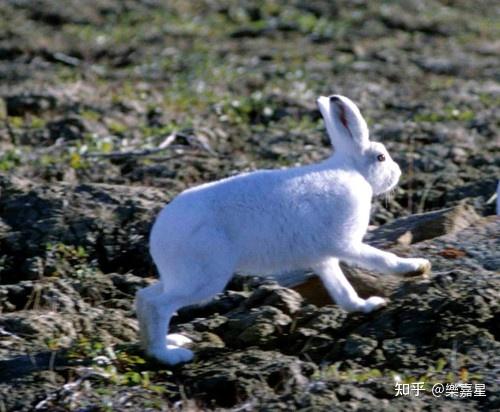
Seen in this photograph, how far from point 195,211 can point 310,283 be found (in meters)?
1.17

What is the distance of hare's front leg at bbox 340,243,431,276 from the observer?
5742mm

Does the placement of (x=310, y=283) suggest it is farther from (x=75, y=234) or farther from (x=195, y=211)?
(x=75, y=234)

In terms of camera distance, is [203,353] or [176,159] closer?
[203,353]

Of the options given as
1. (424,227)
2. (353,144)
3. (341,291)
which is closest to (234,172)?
(424,227)

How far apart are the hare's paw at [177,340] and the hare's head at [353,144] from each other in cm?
115

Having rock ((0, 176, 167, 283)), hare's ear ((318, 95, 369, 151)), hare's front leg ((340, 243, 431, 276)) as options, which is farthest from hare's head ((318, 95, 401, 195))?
rock ((0, 176, 167, 283))

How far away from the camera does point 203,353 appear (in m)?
5.53

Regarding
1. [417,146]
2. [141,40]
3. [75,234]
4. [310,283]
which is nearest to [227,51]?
[141,40]

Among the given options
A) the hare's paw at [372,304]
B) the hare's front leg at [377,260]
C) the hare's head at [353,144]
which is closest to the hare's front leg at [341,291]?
the hare's paw at [372,304]

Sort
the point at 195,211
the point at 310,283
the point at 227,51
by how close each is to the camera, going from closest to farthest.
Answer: the point at 195,211 → the point at 310,283 → the point at 227,51

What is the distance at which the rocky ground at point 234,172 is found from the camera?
17.2 feet

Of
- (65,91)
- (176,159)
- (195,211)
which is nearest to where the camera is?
(195,211)

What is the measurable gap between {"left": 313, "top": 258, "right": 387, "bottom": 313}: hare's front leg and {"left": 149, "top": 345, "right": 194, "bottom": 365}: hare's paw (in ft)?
2.68

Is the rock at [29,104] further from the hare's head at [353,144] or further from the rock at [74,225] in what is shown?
the hare's head at [353,144]
